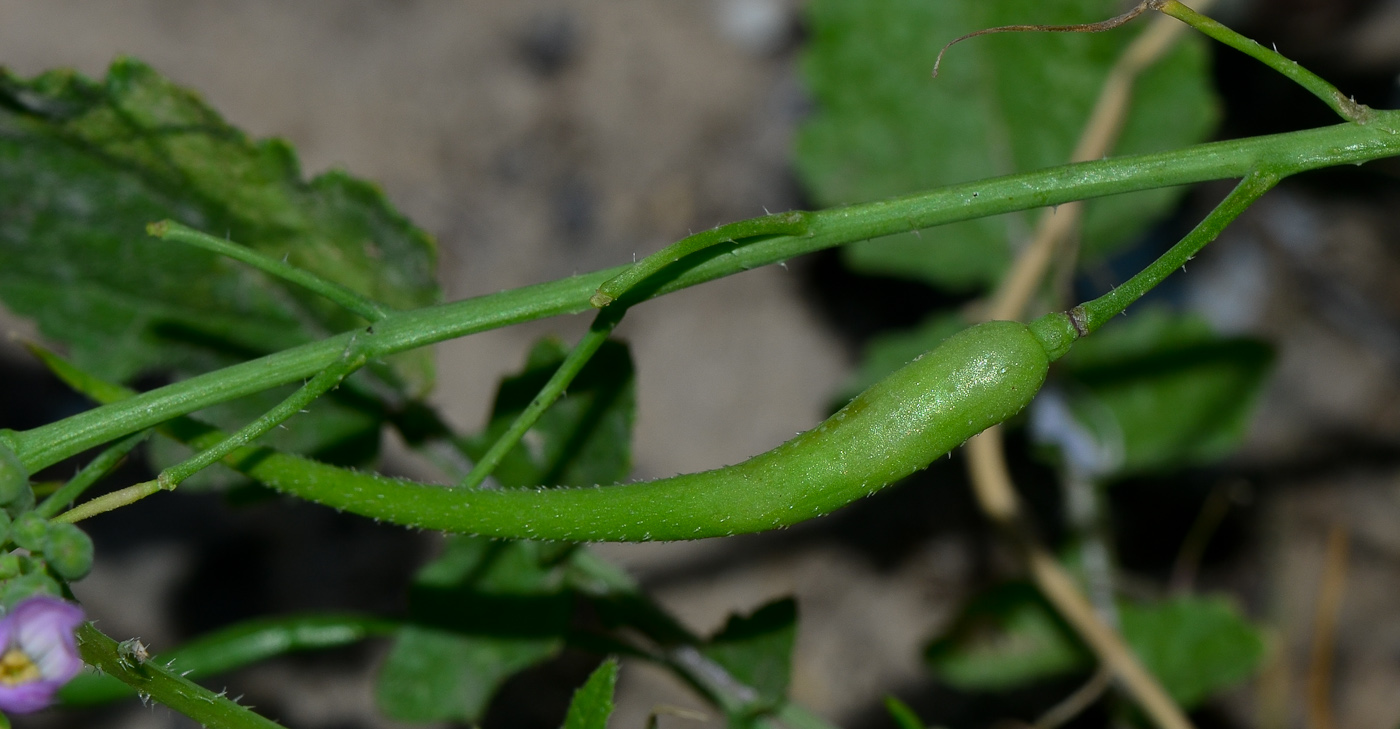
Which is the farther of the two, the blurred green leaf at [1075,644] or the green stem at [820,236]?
the blurred green leaf at [1075,644]

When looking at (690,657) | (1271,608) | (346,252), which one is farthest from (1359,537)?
(346,252)

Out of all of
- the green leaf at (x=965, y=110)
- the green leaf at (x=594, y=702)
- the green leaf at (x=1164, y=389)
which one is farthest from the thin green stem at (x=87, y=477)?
the green leaf at (x=1164, y=389)

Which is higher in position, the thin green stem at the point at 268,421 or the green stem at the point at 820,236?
the green stem at the point at 820,236

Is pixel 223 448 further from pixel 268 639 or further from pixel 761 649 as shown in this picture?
pixel 761 649

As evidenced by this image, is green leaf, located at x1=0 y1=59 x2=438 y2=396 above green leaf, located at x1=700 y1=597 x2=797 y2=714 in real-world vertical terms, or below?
above

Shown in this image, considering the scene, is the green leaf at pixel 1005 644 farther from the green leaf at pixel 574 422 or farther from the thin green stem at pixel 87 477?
the thin green stem at pixel 87 477

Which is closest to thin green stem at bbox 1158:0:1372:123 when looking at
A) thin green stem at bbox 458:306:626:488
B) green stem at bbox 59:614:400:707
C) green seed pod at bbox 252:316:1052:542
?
green seed pod at bbox 252:316:1052:542

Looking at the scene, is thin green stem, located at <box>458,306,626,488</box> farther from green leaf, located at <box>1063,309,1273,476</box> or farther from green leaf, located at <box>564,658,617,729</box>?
green leaf, located at <box>1063,309,1273,476</box>

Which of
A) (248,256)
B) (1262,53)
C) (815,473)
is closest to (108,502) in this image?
(248,256)
